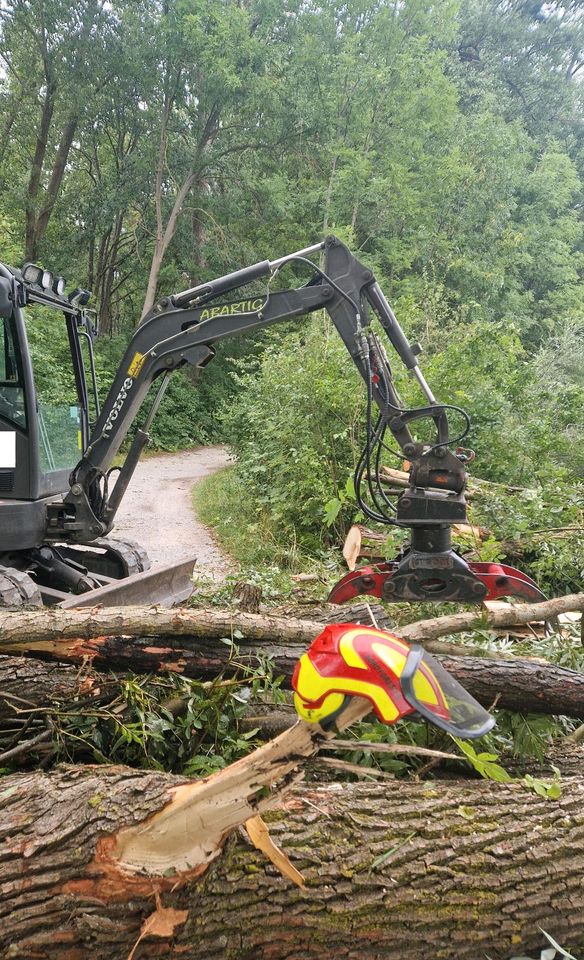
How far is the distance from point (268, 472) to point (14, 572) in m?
5.46

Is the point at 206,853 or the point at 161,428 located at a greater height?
the point at 161,428

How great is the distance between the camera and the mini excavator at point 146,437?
4.02m

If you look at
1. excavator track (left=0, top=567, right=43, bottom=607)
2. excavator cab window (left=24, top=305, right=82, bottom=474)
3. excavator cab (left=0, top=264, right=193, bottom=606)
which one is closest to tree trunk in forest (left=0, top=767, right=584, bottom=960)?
excavator track (left=0, top=567, right=43, bottom=607)

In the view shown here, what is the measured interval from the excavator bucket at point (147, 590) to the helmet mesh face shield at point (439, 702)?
3.14 metres

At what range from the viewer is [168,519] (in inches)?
424

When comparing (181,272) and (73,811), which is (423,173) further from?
(73,811)

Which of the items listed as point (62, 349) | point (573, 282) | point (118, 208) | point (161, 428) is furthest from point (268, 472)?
point (573, 282)

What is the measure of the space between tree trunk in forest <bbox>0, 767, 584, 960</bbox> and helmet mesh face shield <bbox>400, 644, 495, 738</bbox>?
0.98m

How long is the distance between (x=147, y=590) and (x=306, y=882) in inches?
128

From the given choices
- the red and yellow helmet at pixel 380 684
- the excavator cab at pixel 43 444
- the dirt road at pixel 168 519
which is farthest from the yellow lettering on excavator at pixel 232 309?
the dirt road at pixel 168 519

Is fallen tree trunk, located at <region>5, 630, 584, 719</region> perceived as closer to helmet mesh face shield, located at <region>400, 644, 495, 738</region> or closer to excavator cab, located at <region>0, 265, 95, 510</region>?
helmet mesh face shield, located at <region>400, 644, 495, 738</region>

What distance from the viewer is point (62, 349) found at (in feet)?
19.5

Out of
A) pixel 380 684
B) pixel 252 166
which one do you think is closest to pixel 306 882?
pixel 380 684

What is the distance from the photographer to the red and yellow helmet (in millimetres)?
1346
